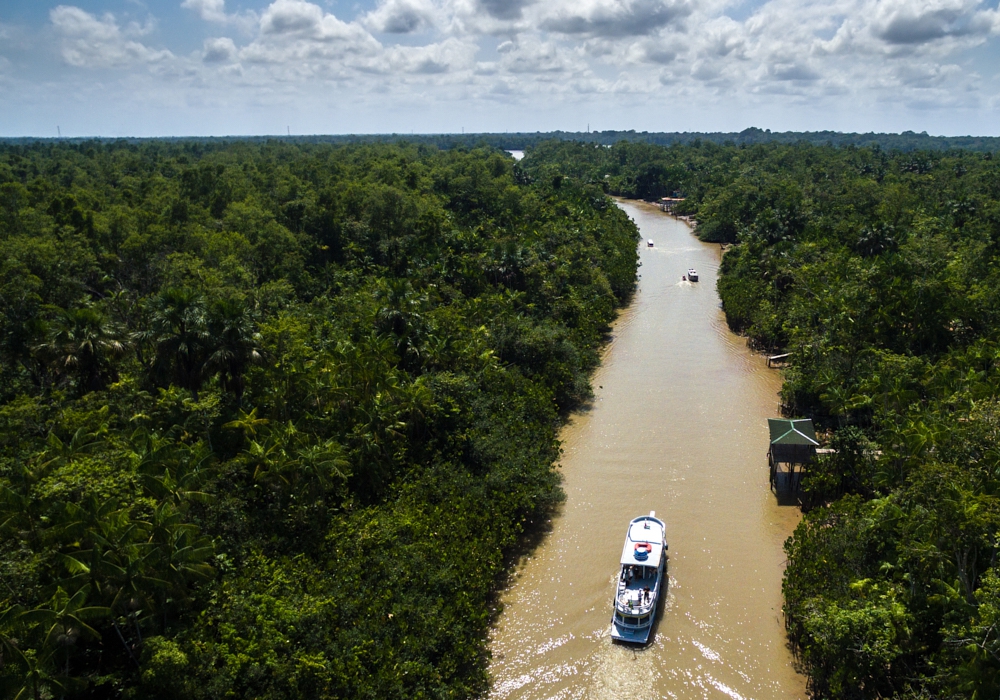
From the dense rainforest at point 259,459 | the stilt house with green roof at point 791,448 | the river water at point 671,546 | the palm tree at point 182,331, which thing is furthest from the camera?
the stilt house with green roof at point 791,448

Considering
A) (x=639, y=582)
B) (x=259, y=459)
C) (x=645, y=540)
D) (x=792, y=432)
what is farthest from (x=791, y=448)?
(x=259, y=459)

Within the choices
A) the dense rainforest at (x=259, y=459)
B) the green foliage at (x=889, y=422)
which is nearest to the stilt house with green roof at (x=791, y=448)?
the green foliage at (x=889, y=422)

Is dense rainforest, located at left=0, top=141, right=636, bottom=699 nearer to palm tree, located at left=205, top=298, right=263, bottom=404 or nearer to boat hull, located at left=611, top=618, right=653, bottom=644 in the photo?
palm tree, located at left=205, top=298, right=263, bottom=404

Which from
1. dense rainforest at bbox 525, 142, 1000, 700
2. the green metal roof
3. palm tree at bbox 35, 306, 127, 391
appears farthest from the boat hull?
palm tree at bbox 35, 306, 127, 391

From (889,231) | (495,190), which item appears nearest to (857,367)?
(889,231)

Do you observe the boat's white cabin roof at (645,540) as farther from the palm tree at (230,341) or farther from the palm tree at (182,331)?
the palm tree at (182,331)
